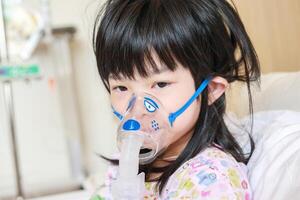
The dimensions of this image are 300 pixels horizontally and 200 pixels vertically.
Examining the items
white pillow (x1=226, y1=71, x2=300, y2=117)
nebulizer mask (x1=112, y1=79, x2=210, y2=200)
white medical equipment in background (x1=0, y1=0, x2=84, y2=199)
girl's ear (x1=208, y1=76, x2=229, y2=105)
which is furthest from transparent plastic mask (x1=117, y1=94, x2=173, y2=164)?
white medical equipment in background (x1=0, y1=0, x2=84, y2=199)

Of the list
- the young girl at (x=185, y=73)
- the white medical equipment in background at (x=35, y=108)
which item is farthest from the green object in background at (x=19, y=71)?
the young girl at (x=185, y=73)

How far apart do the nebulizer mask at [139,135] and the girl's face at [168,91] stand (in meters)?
0.01

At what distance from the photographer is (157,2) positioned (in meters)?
0.81

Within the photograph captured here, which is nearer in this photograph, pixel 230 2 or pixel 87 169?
pixel 230 2

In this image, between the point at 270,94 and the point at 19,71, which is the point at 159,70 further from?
the point at 19,71

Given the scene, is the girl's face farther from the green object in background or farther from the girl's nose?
the green object in background

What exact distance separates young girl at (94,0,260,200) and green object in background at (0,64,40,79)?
1.49 meters

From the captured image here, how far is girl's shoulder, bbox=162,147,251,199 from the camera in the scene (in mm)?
701

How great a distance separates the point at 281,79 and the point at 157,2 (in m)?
0.39

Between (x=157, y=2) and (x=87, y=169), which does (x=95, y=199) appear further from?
(x=87, y=169)

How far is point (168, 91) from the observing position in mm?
782

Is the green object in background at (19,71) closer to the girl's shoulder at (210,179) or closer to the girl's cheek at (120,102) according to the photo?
the girl's cheek at (120,102)

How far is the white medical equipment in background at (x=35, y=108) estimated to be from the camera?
2.29 meters

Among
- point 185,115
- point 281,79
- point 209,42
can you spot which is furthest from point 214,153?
point 281,79
